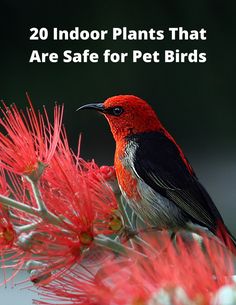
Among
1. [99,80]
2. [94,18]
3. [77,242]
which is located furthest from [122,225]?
[99,80]

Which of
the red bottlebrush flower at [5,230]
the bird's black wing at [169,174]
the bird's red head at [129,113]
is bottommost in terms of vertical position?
the red bottlebrush flower at [5,230]

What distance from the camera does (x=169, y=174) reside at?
99cm

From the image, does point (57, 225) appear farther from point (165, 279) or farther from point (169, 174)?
point (169, 174)

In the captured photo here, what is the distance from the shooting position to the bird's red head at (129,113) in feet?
3.25

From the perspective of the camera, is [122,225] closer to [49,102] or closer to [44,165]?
[44,165]

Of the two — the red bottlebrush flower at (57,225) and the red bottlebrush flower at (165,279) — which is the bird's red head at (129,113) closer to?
the red bottlebrush flower at (57,225)

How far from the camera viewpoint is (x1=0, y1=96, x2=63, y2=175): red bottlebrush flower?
75cm

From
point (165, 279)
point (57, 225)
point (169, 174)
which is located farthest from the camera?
point (169, 174)

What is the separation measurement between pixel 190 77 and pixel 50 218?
3430 millimetres

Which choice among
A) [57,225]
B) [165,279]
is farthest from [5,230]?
[165,279]

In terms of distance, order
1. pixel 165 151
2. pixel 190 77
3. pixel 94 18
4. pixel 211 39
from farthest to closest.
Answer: pixel 190 77, pixel 211 39, pixel 94 18, pixel 165 151

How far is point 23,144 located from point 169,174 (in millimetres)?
277

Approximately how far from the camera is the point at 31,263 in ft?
2.32

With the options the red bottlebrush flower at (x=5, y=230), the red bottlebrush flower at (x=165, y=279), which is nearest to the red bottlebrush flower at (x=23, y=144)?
the red bottlebrush flower at (x=5, y=230)
